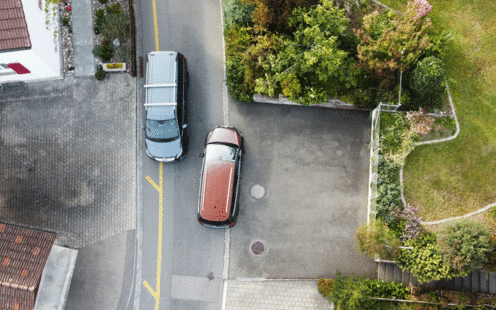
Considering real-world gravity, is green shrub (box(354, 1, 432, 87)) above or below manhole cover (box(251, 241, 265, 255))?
above

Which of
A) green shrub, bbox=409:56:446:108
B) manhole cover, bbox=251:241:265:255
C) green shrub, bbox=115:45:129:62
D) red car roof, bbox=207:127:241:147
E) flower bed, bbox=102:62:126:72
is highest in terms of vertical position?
green shrub, bbox=115:45:129:62

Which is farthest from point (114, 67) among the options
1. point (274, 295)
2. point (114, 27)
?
point (274, 295)

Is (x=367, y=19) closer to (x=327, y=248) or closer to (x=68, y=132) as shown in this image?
(x=327, y=248)

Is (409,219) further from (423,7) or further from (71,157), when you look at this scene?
(71,157)

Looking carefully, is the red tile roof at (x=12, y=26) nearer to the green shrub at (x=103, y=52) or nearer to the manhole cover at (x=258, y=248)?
the green shrub at (x=103, y=52)

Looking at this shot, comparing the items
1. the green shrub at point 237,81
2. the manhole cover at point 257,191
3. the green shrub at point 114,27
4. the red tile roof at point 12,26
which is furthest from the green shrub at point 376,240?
the red tile roof at point 12,26

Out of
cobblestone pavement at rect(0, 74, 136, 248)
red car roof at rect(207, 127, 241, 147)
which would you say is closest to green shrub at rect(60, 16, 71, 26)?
cobblestone pavement at rect(0, 74, 136, 248)

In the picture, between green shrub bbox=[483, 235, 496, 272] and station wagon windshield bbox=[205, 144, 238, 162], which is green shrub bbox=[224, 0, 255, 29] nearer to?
station wagon windshield bbox=[205, 144, 238, 162]

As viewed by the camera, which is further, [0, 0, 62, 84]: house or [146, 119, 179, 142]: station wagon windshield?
[146, 119, 179, 142]: station wagon windshield
